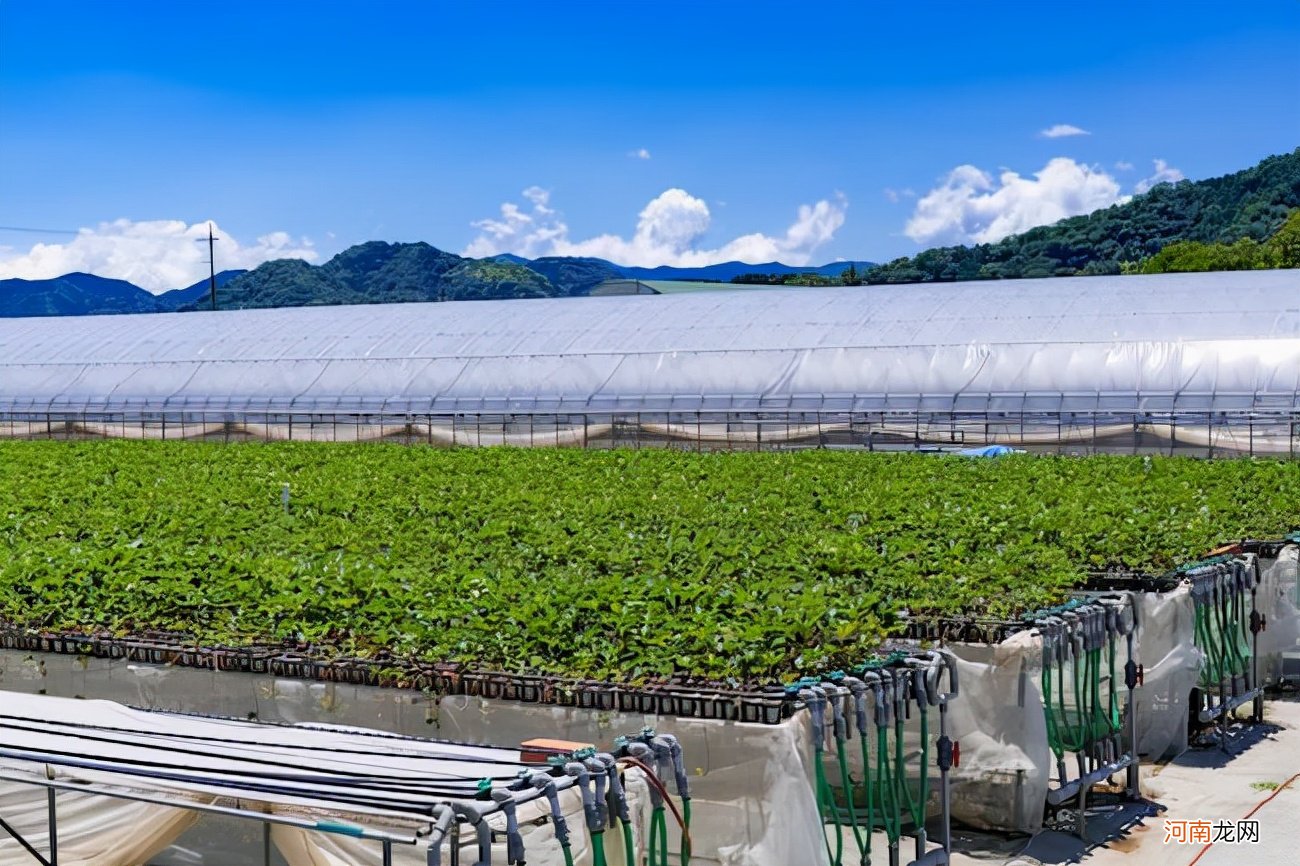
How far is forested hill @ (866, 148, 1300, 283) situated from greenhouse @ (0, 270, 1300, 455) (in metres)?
69.3

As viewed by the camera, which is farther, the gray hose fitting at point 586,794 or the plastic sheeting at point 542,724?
the plastic sheeting at point 542,724

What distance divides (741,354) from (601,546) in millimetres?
27858

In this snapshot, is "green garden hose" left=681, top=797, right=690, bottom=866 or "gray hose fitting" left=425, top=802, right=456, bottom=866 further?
"green garden hose" left=681, top=797, right=690, bottom=866

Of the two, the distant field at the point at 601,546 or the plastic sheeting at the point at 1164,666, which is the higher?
the distant field at the point at 601,546

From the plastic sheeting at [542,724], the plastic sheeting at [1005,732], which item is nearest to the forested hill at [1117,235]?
the plastic sheeting at [1005,732]

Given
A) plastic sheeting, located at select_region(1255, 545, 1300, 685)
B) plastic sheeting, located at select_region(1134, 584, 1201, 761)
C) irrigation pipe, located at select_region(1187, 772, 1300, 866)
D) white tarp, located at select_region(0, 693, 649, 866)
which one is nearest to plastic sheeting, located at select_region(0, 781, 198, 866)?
white tarp, located at select_region(0, 693, 649, 866)

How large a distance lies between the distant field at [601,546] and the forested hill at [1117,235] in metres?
92.8

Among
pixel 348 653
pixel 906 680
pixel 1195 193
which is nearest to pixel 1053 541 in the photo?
pixel 906 680

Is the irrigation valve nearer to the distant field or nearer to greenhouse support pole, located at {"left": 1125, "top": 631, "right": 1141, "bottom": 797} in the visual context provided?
the distant field

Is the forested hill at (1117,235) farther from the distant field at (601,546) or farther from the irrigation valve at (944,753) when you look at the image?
the irrigation valve at (944,753)

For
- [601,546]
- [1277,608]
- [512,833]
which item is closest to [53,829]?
[512,833]

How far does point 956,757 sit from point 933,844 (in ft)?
3.79

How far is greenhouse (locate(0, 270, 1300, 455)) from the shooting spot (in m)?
38.4

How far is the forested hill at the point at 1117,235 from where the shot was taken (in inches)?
4466
